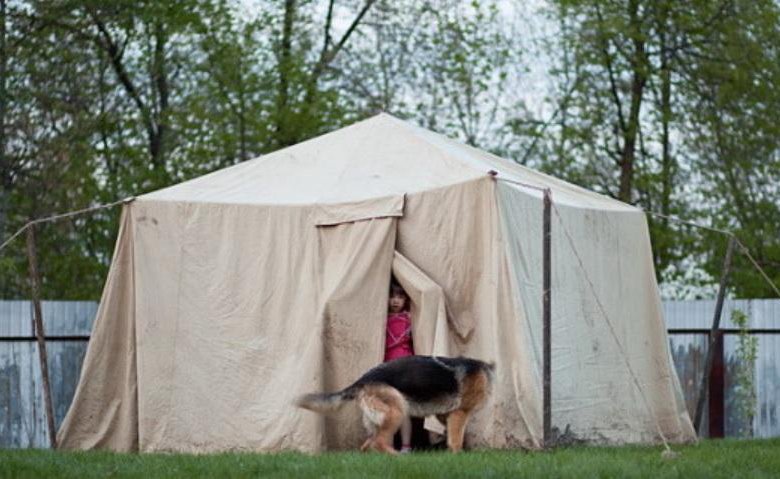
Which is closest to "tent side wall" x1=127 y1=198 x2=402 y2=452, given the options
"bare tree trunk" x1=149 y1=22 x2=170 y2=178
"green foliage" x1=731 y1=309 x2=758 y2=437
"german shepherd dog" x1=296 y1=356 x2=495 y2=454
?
"german shepherd dog" x1=296 y1=356 x2=495 y2=454

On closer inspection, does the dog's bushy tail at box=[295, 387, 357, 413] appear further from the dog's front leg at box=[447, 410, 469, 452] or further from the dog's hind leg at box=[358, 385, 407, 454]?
the dog's front leg at box=[447, 410, 469, 452]

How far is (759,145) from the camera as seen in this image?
28000mm

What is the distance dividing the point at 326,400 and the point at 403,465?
197 centimetres

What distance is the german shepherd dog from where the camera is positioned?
1244cm

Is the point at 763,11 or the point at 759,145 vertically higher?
the point at 763,11

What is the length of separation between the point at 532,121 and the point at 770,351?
9.39 metres

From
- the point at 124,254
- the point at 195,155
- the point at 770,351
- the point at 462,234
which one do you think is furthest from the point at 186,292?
the point at 195,155

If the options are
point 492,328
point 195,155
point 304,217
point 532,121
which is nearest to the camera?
point 492,328

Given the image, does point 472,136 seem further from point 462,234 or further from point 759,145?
point 462,234

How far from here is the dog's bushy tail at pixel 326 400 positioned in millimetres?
12539

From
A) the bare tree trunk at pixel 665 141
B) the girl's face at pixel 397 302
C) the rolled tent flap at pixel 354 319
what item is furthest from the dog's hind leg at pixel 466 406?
the bare tree trunk at pixel 665 141

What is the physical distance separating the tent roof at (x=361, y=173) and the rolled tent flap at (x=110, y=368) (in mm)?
771

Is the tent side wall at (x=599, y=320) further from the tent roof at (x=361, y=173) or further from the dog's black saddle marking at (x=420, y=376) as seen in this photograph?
the dog's black saddle marking at (x=420, y=376)

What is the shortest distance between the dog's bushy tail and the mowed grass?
48 cm
